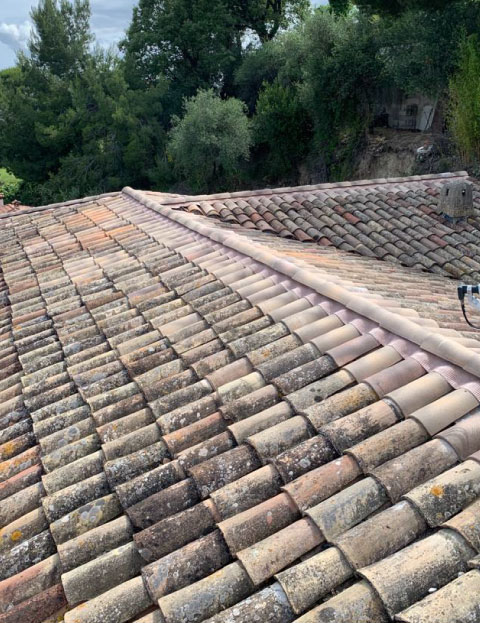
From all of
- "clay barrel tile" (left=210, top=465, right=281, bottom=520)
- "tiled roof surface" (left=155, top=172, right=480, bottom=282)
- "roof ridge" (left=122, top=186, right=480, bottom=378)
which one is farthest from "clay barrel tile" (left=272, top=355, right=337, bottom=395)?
"tiled roof surface" (left=155, top=172, right=480, bottom=282)

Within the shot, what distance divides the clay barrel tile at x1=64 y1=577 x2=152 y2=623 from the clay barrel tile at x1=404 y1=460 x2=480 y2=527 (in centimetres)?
117

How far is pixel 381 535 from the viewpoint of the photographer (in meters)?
1.93

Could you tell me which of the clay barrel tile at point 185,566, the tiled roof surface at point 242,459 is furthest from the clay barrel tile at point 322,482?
the clay barrel tile at point 185,566

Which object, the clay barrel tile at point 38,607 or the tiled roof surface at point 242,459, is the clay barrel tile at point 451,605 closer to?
the tiled roof surface at point 242,459

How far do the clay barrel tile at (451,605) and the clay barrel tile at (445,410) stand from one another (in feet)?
2.68

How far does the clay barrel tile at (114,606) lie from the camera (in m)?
1.93

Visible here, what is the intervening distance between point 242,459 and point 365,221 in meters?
6.20

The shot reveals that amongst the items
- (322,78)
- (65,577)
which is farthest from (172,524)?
(322,78)

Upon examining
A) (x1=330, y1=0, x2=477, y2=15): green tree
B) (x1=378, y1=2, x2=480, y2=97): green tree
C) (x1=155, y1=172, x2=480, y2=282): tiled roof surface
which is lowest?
(x1=155, y1=172, x2=480, y2=282): tiled roof surface

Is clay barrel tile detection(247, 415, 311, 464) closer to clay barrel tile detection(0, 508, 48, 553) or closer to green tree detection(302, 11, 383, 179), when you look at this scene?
clay barrel tile detection(0, 508, 48, 553)

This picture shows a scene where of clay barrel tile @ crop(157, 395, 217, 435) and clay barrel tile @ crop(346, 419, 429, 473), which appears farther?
clay barrel tile @ crop(157, 395, 217, 435)

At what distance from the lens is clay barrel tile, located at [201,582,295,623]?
1.75 meters

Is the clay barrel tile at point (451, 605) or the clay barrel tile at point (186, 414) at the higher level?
the clay barrel tile at point (451, 605)

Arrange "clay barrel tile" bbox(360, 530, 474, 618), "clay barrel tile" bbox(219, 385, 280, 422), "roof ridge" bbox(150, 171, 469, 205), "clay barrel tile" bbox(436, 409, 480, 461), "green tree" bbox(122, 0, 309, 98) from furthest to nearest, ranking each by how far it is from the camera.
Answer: "green tree" bbox(122, 0, 309, 98)
"roof ridge" bbox(150, 171, 469, 205)
"clay barrel tile" bbox(219, 385, 280, 422)
"clay barrel tile" bbox(436, 409, 480, 461)
"clay barrel tile" bbox(360, 530, 474, 618)
